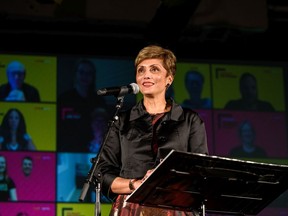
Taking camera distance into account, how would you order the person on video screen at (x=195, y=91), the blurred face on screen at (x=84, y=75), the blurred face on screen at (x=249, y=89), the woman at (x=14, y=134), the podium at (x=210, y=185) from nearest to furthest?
the podium at (x=210, y=185), the woman at (x=14, y=134), the blurred face on screen at (x=84, y=75), the person on video screen at (x=195, y=91), the blurred face on screen at (x=249, y=89)

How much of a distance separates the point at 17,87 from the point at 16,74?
4.7 inches

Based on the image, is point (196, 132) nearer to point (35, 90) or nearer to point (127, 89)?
point (127, 89)

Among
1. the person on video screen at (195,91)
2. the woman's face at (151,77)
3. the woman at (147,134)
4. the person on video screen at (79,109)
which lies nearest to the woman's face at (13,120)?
the person on video screen at (79,109)

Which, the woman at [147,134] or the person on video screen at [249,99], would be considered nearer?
the woman at [147,134]

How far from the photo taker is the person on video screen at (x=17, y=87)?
235 inches

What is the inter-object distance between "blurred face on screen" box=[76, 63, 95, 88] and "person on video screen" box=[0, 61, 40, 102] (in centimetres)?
40

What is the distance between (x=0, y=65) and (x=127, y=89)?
305 centimetres

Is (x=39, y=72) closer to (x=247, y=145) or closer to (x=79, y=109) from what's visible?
(x=79, y=109)

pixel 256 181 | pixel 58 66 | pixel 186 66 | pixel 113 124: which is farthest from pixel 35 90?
pixel 256 181

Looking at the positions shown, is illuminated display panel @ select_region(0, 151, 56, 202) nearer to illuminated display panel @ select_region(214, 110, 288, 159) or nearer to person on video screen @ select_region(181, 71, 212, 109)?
person on video screen @ select_region(181, 71, 212, 109)

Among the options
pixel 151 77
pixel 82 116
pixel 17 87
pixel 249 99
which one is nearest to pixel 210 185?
pixel 151 77

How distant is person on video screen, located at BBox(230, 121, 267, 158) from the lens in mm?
6234

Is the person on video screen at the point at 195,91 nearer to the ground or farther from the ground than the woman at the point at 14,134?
farther from the ground

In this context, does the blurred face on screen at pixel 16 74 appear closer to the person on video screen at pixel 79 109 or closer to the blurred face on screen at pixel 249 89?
the person on video screen at pixel 79 109
